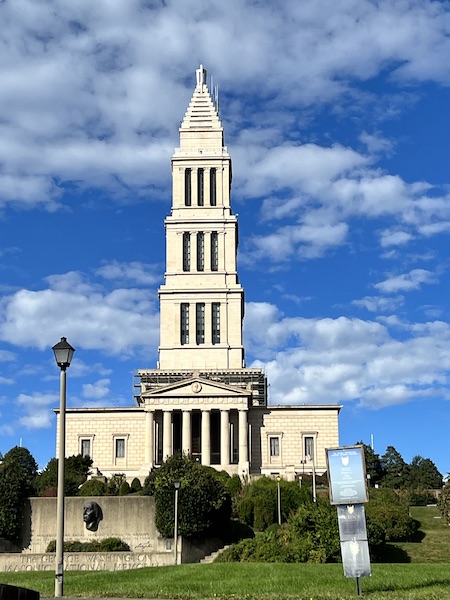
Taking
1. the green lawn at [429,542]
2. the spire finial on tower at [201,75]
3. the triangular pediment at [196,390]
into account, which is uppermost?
the spire finial on tower at [201,75]

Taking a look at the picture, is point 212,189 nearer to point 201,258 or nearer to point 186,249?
point 186,249

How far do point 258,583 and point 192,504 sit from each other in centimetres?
2561

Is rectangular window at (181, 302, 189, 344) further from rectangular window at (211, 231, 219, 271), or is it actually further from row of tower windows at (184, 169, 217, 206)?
row of tower windows at (184, 169, 217, 206)

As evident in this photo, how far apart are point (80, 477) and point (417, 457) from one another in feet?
202

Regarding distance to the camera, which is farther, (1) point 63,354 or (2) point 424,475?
(2) point 424,475

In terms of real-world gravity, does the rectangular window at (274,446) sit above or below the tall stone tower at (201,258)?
below

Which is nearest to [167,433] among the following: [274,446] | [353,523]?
[274,446]

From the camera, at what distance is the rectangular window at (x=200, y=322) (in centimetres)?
10569

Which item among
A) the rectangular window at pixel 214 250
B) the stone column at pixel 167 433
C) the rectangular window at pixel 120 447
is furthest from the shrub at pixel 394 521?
the rectangular window at pixel 214 250

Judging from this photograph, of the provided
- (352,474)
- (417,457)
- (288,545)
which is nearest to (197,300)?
(417,457)

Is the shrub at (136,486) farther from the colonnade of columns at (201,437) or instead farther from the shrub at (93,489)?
the colonnade of columns at (201,437)

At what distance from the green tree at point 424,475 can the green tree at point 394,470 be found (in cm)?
100

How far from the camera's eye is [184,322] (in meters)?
106

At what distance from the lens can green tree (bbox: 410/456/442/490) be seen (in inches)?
4112
